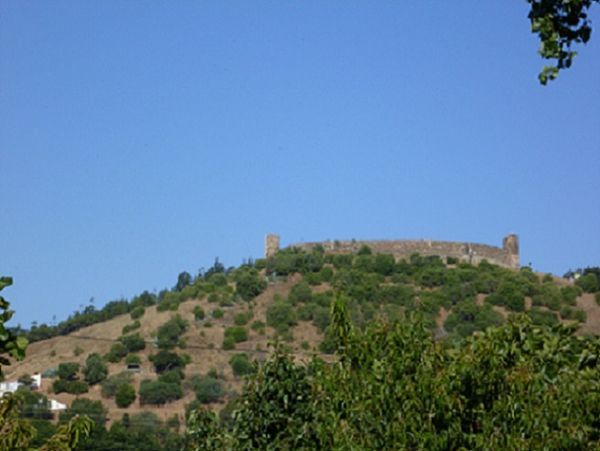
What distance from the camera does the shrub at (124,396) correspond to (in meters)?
68.0

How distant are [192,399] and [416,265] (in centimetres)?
2721

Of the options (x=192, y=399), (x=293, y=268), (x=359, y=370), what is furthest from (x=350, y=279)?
(x=359, y=370)

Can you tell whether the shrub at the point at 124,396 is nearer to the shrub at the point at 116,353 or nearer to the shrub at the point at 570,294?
the shrub at the point at 116,353

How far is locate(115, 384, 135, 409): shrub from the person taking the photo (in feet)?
223

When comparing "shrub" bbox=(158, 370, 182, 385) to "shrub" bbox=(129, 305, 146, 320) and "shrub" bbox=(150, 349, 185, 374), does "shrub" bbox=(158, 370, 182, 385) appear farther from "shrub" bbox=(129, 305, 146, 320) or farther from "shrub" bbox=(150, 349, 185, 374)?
"shrub" bbox=(129, 305, 146, 320)

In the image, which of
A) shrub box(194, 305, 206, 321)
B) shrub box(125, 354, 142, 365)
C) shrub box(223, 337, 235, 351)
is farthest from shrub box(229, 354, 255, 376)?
shrub box(194, 305, 206, 321)

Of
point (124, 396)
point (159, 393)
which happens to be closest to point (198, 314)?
point (159, 393)

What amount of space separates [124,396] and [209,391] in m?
4.74

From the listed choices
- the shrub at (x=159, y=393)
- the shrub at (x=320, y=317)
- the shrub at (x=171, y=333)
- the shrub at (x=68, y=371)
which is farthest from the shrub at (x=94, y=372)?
the shrub at (x=320, y=317)

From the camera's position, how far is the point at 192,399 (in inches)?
2667

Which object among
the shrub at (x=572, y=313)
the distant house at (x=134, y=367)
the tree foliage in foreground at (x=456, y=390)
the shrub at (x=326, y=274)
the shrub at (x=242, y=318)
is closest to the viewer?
Answer: the tree foliage in foreground at (x=456, y=390)

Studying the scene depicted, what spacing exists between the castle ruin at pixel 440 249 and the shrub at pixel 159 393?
2679 centimetres

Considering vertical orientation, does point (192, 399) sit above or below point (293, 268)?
below

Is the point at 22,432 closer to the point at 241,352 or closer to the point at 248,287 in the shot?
the point at 241,352
